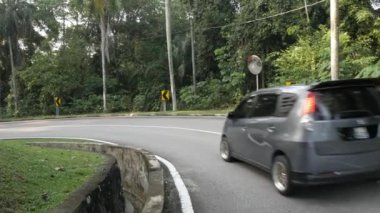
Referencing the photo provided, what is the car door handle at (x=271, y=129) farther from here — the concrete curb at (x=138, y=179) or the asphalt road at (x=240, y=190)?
the concrete curb at (x=138, y=179)

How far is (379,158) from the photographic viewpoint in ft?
21.2

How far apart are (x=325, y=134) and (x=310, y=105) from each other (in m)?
0.49

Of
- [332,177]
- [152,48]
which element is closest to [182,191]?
[332,177]

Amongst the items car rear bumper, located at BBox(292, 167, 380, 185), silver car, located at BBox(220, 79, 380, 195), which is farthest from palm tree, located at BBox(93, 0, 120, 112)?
car rear bumper, located at BBox(292, 167, 380, 185)

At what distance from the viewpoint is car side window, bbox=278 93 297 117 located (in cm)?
683

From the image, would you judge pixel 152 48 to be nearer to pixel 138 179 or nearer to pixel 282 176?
pixel 138 179

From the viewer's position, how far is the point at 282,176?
692 cm

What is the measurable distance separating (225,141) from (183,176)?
1505 mm

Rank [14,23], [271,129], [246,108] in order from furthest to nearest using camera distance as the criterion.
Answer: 1. [14,23]
2. [246,108]
3. [271,129]

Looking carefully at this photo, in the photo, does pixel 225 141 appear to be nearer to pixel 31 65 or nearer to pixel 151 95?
pixel 151 95

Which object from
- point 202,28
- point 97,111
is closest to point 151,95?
point 97,111

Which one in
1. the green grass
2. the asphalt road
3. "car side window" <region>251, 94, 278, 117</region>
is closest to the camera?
the green grass

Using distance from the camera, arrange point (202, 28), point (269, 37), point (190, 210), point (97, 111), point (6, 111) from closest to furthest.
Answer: point (190, 210) → point (269, 37) → point (202, 28) → point (97, 111) → point (6, 111)

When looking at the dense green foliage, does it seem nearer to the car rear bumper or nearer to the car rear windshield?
the car rear windshield
